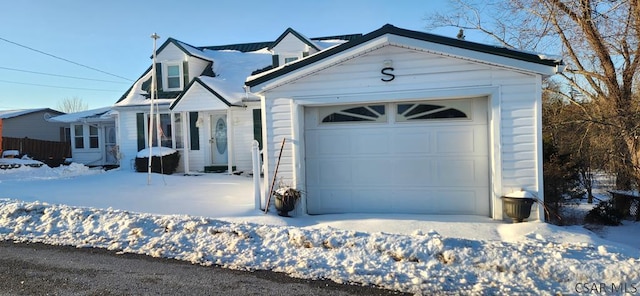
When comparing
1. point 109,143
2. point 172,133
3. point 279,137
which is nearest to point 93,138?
point 109,143

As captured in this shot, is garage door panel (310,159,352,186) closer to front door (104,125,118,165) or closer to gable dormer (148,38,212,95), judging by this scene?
gable dormer (148,38,212,95)

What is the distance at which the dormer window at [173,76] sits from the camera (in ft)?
51.9

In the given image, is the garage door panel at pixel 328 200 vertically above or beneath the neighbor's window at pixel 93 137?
beneath

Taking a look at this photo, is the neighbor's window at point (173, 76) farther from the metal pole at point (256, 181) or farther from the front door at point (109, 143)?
the metal pole at point (256, 181)

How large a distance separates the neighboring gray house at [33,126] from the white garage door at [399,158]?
2498 centimetres

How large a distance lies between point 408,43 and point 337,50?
128 cm

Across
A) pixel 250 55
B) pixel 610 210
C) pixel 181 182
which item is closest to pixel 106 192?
pixel 181 182

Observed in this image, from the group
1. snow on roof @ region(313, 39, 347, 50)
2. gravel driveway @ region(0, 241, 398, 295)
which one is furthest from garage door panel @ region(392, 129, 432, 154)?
snow on roof @ region(313, 39, 347, 50)

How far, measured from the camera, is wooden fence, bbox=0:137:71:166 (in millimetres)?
21016

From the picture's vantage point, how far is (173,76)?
15.9m

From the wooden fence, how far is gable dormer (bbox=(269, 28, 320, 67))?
14.4m

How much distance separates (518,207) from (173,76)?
13.4 meters

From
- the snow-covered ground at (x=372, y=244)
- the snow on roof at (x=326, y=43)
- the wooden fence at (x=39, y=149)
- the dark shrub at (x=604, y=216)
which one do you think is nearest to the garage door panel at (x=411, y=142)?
the snow-covered ground at (x=372, y=244)

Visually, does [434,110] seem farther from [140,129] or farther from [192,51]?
[140,129]
